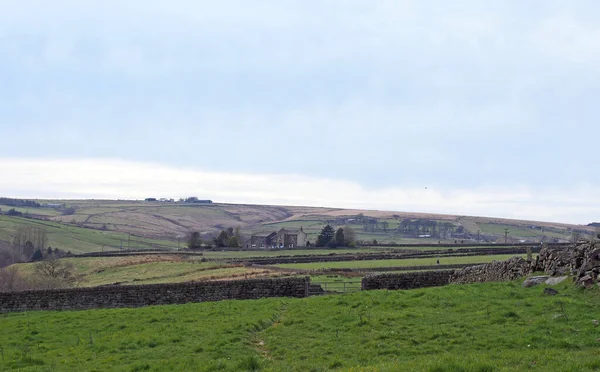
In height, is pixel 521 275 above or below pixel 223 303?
above

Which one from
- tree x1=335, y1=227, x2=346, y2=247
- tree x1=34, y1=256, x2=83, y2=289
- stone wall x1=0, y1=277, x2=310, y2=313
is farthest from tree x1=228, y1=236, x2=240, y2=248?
stone wall x1=0, y1=277, x2=310, y2=313

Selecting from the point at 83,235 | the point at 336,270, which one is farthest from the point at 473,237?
the point at 336,270

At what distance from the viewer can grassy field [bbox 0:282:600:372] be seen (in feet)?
38.6

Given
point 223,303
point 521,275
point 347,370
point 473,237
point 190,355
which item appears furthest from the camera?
point 473,237

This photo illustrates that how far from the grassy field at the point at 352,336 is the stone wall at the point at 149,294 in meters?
5.06

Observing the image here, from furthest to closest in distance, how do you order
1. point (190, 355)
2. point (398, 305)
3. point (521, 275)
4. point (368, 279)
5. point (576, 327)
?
point (368, 279), point (521, 275), point (398, 305), point (190, 355), point (576, 327)

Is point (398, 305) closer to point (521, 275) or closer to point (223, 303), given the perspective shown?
point (521, 275)

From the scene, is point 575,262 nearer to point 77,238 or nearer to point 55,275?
point 55,275

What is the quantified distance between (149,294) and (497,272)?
52.0 feet

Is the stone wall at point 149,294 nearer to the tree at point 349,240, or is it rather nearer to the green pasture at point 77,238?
the tree at point 349,240

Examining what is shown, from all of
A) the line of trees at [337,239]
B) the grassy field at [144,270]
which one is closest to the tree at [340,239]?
the line of trees at [337,239]

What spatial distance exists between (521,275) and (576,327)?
8.33 metres

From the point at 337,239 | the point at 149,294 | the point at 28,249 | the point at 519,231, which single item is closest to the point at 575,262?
the point at 149,294

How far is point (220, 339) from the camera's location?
15.2 meters
